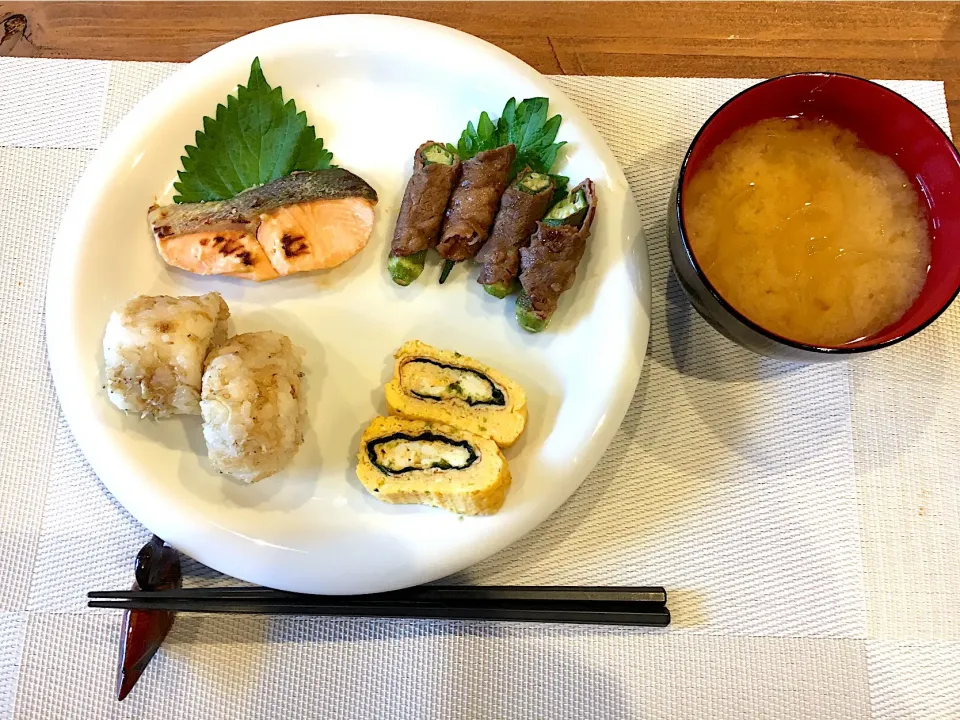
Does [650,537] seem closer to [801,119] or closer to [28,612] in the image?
[801,119]

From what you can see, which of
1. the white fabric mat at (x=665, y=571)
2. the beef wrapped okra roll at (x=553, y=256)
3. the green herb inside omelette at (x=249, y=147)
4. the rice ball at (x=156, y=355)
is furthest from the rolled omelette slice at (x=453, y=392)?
the green herb inside omelette at (x=249, y=147)

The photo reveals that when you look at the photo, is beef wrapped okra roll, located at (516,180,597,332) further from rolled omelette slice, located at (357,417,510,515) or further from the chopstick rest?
the chopstick rest

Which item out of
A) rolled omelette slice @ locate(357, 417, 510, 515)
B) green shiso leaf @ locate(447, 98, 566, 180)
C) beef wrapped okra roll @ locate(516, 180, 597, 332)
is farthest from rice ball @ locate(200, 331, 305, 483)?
green shiso leaf @ locate(447, 98, 566, 180)

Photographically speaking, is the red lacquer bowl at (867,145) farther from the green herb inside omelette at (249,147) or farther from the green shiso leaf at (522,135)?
the green herb inside omelette at (249,147)

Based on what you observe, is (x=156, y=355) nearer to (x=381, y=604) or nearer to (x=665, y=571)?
(x=381, y=604)

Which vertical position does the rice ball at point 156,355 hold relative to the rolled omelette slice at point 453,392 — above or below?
below

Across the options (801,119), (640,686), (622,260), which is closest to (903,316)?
(801,119)
